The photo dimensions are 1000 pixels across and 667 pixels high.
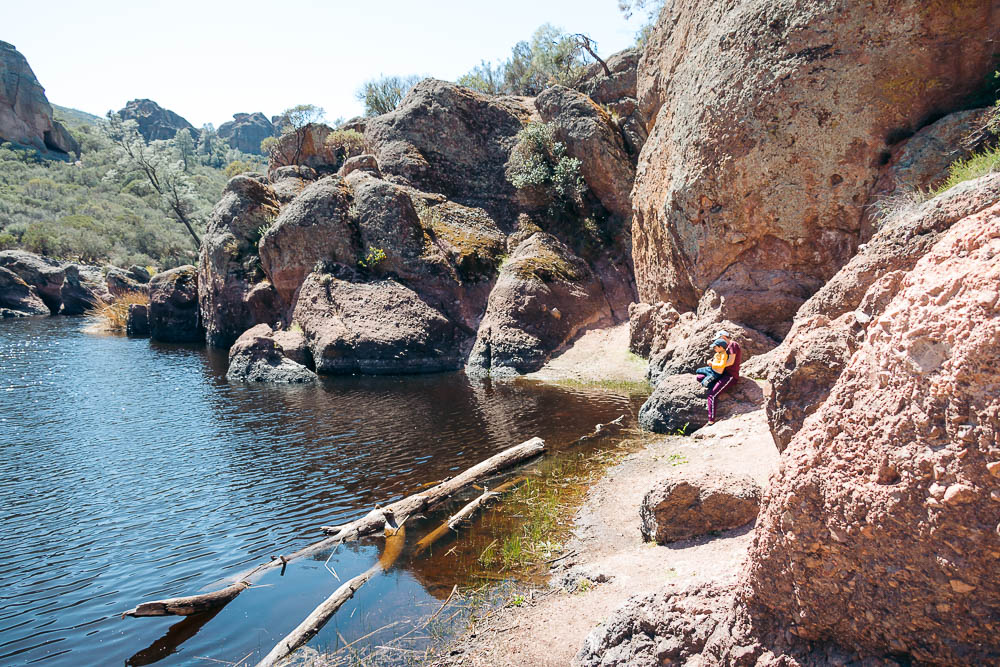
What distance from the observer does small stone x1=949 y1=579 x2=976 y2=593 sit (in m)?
2.47

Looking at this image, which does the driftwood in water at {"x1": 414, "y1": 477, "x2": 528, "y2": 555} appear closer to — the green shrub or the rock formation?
the green shrub

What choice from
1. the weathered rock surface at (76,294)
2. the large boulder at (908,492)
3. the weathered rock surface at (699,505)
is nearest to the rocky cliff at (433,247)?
the weathered rock surface at (699,505)

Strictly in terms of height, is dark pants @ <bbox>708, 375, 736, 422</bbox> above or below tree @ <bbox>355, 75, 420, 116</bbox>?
below

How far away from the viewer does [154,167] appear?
4409 centimetres

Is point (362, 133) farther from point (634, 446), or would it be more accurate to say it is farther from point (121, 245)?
point (121, 245)

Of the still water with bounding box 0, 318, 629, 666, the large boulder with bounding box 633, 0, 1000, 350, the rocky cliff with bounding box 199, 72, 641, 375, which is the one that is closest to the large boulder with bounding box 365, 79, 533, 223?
the rocky cliff with bounding box 199, 72, 641, 375

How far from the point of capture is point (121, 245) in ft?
171

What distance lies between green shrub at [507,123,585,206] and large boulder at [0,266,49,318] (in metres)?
37.4

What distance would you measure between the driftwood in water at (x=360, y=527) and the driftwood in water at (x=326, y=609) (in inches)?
20.1

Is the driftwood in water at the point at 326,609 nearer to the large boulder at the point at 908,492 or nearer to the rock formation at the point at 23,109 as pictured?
the large boulder at the point at 908,492

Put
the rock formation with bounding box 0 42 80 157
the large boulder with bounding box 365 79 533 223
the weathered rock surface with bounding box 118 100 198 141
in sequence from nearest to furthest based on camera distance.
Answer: the large boulder with bounding box 365 79 533 223, the rock formation with bounding box 0 42 80 157, the weathered rock surface with bounding box 118 100 198 141

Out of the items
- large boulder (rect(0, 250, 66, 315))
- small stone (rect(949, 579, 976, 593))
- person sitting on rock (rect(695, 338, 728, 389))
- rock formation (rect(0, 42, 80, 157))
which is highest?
rock formation (rect(0, 42, 80, 157))

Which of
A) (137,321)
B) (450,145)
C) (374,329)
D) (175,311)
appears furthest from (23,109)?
→ (374,329)

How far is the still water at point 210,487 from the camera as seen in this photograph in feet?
21.6
